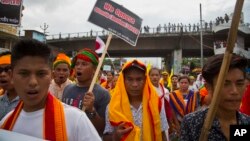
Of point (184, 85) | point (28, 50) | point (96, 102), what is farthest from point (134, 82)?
point (184, 85)

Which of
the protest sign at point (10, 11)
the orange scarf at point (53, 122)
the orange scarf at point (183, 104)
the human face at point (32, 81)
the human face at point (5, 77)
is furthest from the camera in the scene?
the orange scarf at point (183, 104)

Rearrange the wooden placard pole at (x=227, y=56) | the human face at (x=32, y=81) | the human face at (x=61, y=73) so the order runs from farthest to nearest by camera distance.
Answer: the human face at (x=61, y=73)
the human face at (x=32, y=81)
the wooden placard pole at (x=227, y=56)

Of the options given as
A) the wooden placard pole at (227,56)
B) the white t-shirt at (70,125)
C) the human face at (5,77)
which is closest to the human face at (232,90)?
the wooden placard pole at (227,56)

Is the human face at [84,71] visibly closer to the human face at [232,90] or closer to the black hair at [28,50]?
the black hair at [28,50]

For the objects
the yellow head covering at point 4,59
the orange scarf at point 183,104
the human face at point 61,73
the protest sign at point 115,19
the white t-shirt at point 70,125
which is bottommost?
the orange scarf at point 183,104

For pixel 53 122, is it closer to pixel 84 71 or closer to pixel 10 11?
pixel 84 71

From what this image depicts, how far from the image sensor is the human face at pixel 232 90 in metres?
2.01

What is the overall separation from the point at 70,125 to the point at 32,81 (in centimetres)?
36

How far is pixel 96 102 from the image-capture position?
3580 millimetres

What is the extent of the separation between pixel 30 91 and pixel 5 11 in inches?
125

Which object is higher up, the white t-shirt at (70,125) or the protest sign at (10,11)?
the protest sign at (10,11)

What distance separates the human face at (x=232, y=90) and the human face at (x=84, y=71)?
2.05 m

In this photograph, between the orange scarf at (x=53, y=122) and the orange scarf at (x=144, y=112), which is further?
the orange scarf at (x=144, y=112)

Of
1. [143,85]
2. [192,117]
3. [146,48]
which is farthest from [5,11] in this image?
[146,48]
